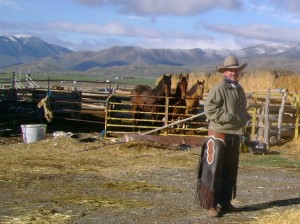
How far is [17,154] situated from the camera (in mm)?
14086

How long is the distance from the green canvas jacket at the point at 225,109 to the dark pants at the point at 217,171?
0.12 metres

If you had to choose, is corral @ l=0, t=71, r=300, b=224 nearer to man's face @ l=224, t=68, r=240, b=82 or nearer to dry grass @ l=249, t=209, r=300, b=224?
dry grass @ l=249, t=209, r=300, b=224

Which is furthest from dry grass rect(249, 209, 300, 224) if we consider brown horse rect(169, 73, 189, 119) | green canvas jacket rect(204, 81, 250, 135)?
brown horse rect(169, 73, 189, 119)

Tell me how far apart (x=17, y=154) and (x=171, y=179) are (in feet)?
14.2

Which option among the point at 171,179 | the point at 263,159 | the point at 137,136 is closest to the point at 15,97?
the point at 137,136

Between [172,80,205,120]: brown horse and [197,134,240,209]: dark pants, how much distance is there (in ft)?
28.7

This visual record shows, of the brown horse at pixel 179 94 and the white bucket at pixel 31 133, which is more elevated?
the brown horse at pixel 179 94

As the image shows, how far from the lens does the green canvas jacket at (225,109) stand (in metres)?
7.92

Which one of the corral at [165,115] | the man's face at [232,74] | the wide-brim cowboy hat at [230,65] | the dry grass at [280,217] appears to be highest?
the wide-brim cowboy hat at [230,65]

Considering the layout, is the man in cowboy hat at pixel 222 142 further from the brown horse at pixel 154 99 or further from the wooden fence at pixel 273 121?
the brown horse at pixel 154 99

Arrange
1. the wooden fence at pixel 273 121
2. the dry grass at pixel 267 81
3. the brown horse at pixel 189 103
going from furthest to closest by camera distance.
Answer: the dry grass at pixel 267 81
the brown horse at pixel 189 103
the wooden fence at pixel 273 121

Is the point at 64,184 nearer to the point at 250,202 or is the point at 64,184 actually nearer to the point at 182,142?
the point at 250,202

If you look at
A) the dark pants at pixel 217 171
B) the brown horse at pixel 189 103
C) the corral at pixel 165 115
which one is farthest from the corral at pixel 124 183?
the brown horse at pixel 189 103

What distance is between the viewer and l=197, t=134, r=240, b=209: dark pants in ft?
26.1
